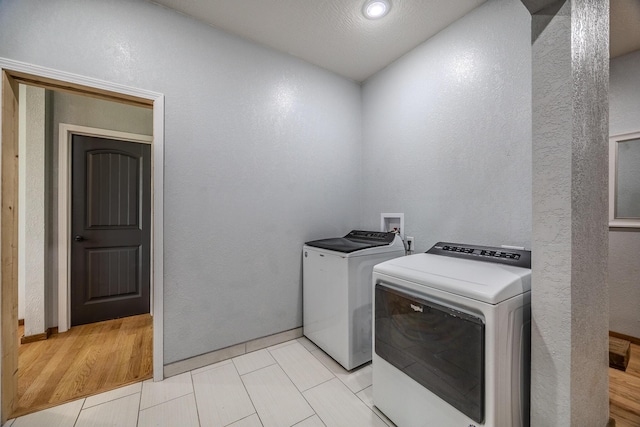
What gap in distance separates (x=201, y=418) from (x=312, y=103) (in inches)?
Result: 99.3

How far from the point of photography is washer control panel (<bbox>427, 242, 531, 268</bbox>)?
1.35 m

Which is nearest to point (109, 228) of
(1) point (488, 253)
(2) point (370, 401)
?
(2) point (370, 401)

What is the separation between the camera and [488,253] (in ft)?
4.97

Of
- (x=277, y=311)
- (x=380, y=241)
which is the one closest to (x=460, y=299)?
(x=380, y=241)

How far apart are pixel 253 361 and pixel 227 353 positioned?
221 millimetres

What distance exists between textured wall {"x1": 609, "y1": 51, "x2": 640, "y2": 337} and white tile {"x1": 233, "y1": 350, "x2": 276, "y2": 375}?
3278 mm

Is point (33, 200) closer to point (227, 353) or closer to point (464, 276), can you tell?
point (227, 353)

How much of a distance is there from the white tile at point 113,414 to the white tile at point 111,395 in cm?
3

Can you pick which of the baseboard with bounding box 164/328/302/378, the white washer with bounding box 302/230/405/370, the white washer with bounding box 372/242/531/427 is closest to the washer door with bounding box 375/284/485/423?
the white washer with bounding box 372/242/531/427

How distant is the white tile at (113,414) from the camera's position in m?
1.43

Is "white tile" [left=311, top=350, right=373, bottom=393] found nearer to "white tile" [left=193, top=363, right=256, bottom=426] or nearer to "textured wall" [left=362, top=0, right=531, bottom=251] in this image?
"white tile" [left=193, top=363, right=256, bottom=426]

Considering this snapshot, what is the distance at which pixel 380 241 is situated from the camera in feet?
7.24

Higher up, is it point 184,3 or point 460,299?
point 184,3

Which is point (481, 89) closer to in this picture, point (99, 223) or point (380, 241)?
point (380, 241)
